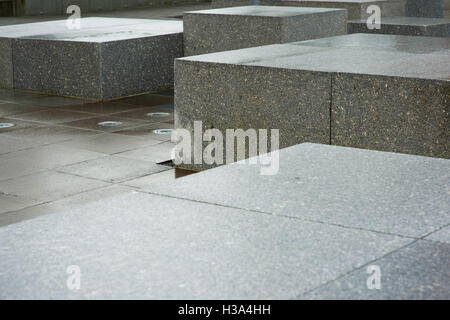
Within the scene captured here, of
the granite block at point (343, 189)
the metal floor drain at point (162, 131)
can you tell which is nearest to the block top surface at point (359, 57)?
the metal floor drain at point (162, 131)

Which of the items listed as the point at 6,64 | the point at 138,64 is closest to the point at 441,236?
the point at 138,64

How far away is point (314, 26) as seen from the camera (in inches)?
460

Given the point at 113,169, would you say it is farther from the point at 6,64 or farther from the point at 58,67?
the point at 6,64

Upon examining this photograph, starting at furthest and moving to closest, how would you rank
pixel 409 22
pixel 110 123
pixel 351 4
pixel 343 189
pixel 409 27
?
pixel 351 4, pixel 409 22, pixel 409 27, pixel 110 123, pixel 343 189

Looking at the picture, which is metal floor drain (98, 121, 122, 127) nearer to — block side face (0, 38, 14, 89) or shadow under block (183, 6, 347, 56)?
shadow under block (183, 6, 347, 56)

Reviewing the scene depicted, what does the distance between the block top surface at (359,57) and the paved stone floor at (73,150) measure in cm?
116

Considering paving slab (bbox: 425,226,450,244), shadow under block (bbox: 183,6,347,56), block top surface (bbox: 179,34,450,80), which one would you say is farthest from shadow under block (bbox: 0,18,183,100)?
paving slab (bbox: 425,226,450,244)

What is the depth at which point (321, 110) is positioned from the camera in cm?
648

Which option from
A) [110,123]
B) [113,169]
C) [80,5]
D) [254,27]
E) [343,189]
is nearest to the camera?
[343,189]

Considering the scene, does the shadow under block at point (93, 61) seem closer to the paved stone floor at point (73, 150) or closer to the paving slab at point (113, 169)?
the paved stone floor at point (73, 150)

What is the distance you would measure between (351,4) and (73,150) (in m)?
7.30
